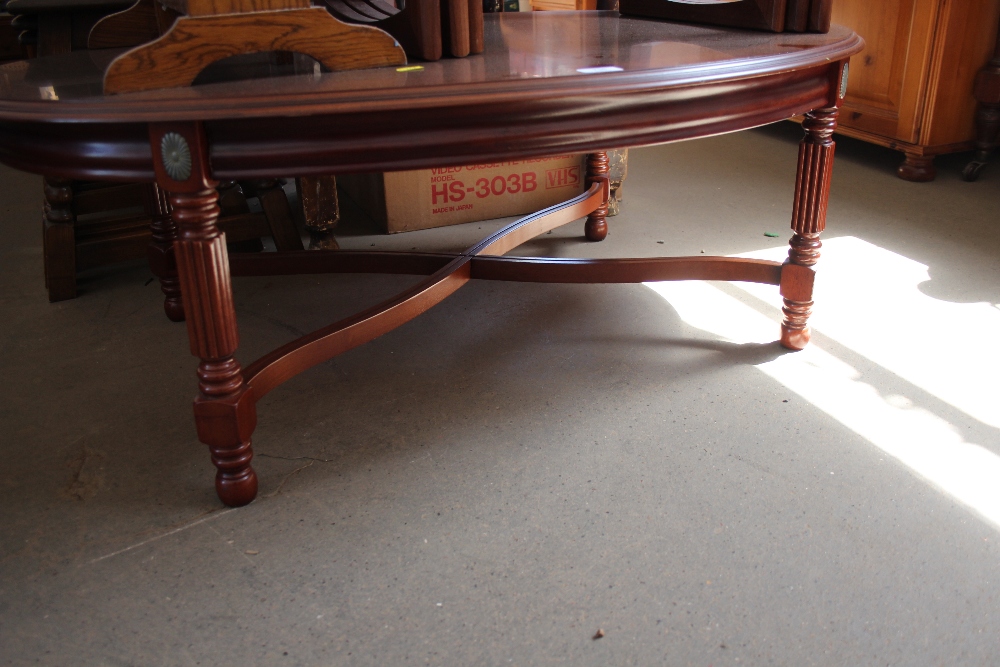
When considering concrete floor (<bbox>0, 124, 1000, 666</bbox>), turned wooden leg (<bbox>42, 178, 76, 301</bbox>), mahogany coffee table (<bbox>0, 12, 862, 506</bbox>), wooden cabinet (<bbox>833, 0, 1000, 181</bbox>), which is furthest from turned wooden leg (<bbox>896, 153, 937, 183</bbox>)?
turned wooden leg (<bbox>42, 178, 76, 301</bbox>)

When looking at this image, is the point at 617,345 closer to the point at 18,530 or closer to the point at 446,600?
the point at 446,600

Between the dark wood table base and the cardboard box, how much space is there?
0.34 m

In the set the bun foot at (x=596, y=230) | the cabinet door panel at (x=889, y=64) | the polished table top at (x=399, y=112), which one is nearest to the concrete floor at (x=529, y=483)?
the bun foot at (x=596, y=230)

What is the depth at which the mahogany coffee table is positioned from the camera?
3.93 feet

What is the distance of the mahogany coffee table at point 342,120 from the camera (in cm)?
120

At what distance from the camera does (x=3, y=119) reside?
1.24 m

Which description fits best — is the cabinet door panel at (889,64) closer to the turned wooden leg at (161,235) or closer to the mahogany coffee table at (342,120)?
the mahogany coffee table at (342,120)

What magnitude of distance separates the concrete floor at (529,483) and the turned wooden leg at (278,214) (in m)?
0.20

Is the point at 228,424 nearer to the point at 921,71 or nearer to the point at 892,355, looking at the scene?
the point at 892,355

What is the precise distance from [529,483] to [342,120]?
27.6 inches

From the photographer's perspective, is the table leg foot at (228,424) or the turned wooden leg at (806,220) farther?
the turned wooden leg at (806,220)

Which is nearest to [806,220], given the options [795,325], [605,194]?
[795,325]

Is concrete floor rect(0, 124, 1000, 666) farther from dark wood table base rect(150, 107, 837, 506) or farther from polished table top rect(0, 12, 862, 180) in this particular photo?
polished table top rect(0, 12, 862, 180)

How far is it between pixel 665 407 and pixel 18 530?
121cm
